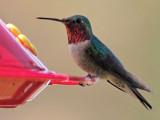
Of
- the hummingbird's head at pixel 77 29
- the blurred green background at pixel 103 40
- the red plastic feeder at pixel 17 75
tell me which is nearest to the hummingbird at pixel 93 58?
the hummingbird's head at pixel 77 29

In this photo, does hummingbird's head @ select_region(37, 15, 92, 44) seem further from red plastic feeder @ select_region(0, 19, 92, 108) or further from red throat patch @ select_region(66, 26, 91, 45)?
red plastic feeder @ select_region(0, 19, 92, 108)

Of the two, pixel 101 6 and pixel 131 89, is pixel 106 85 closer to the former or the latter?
pixel 101 6

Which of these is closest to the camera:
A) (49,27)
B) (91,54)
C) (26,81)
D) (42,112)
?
(26,81)

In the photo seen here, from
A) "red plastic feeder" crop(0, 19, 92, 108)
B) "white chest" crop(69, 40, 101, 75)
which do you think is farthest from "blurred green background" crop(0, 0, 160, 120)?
"red plastic feeder" crop(0, 19, 92, 108)

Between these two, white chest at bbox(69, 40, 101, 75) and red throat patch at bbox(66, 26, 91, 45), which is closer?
white chest at bbox(69, 40, 101, 75)

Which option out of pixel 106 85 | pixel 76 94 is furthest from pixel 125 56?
pixel 76 94
